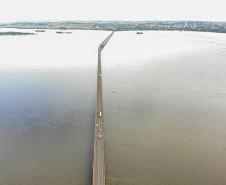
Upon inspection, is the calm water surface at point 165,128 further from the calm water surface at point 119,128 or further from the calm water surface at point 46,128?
the calm water surface at point 46,128

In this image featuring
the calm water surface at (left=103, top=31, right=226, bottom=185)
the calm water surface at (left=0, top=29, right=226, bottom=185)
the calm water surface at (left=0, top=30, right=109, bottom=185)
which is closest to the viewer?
the calm water surface at (left=0, top=30, right=109, bottom=185)

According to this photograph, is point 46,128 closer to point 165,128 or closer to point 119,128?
point 119,128

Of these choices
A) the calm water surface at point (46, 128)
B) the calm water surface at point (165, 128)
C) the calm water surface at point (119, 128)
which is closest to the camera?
the calm water surface at point (46, 128)

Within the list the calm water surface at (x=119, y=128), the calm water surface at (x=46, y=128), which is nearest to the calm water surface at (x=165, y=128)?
the calm water surface at (x=119, y=128)

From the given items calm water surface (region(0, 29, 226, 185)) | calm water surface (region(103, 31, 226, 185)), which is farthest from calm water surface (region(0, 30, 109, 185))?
calm water surface (region(103, 31, 226, 185))

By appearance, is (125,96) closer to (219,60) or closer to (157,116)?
(157,116)

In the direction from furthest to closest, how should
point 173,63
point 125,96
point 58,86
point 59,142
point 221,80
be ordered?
point 173,63, point 221,80, point 58,86, point 125,96, point 59,142

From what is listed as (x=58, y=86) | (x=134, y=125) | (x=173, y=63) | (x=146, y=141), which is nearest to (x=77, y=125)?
(x=134, y=125)

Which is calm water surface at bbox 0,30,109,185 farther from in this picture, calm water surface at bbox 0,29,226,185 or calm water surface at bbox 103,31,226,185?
calm water surface at bbox 103,31,226,185
